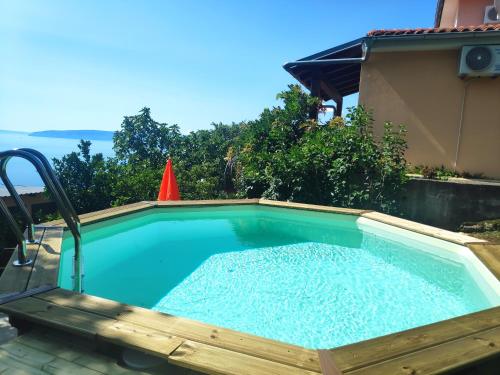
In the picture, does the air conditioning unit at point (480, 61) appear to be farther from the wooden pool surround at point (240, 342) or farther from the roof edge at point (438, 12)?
the roof edge at point (438, 12)

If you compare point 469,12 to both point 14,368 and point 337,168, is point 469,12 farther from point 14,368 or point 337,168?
point 14,368

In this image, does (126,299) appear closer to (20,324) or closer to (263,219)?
(20,324)

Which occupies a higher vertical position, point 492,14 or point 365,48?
point 492,14

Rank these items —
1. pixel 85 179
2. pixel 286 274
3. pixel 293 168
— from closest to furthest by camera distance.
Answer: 1. pixel 286 274
2. pixel 293 168
3. pixel 85 179

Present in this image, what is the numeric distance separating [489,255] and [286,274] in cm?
261

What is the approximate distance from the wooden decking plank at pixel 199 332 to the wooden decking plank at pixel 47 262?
0.34m

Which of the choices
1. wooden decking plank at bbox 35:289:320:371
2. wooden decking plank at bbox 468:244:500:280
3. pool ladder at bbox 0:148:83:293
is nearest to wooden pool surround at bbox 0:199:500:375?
wooden decking plank at bbox 35:289:320:371

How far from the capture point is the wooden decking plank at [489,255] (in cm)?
386

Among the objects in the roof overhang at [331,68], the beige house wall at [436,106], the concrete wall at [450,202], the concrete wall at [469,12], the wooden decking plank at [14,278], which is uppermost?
the concrete wall at [469,12]

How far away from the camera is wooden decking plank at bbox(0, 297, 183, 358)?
1.96m

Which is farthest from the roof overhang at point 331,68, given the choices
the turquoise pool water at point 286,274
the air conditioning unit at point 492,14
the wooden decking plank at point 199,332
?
the wooden decking plank at point 199,332

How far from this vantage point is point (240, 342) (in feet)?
6.57

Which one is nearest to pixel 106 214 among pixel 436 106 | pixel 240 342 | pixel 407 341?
pixel 240 342

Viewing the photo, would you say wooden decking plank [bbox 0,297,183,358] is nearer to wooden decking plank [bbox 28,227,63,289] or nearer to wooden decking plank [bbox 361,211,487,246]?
wooden decking plank [bbox 28,227,63,289]
